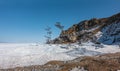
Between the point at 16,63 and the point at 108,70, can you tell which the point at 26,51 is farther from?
the point at 108,70

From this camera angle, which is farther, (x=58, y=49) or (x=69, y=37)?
(x=69, y=37)

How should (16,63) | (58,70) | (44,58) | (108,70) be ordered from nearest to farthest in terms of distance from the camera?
(108,70) < (58,70) < (16,63) < (44,58)

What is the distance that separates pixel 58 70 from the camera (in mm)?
30109

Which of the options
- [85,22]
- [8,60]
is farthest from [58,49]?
[85,22]

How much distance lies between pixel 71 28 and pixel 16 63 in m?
107

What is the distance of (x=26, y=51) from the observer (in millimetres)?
67250

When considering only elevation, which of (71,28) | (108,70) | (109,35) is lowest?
(108,70)

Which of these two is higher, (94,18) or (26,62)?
(94,18)

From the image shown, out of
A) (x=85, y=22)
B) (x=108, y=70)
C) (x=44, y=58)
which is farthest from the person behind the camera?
(x=85, y=22)

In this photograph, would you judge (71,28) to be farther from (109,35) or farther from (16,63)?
(16,63)

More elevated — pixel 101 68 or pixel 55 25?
pixel 55 25

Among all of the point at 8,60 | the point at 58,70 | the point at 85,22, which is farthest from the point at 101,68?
the point at 85,22

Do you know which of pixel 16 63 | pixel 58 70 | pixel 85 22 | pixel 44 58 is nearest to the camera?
pixel 58 70

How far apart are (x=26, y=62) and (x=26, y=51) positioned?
14371 millimetres
